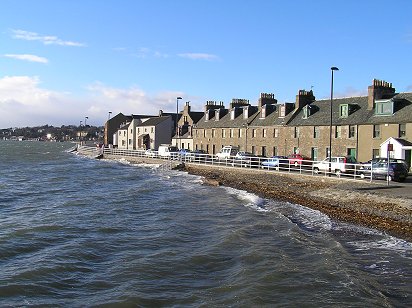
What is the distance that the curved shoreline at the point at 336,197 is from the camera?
1983 cm

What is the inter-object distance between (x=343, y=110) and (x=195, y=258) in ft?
116

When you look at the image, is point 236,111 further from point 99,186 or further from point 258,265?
point 258,265

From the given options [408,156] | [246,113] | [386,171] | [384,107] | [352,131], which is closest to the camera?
[386,171]

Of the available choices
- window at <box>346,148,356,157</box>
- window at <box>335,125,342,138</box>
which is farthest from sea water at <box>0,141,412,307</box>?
window at <box>335,125,342,138</box>

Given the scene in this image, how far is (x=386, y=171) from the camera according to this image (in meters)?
30.5

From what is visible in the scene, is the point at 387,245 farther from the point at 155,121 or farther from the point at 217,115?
the point at 155,121

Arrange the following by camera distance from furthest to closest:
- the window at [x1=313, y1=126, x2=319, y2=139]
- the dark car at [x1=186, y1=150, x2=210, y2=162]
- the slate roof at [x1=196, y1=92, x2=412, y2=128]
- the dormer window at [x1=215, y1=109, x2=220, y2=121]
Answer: the dormer window at [x1=215, y1=109, x2=220, y2=121] < the dark car at [x1=186, y1=150, x2=210, y2=162] < the window at [x1=313, y1=126, x2=319, y2=139] < the slate roof at [x1=196, y1=92, x2=412, y2=128]

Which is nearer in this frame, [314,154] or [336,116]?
[336,116]

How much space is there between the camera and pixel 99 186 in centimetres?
3612

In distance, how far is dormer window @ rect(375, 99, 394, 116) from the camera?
133 ft

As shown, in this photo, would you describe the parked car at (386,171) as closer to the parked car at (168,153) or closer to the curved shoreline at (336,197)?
the curved shoreline at (336,197)

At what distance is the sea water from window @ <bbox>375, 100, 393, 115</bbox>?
20606mm

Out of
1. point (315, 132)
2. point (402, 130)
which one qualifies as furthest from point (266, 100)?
point (402, 130)

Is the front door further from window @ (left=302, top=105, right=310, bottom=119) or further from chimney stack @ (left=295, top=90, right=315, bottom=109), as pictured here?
chimney stack @ (left=295, top=90, right=315, bottom=109)
